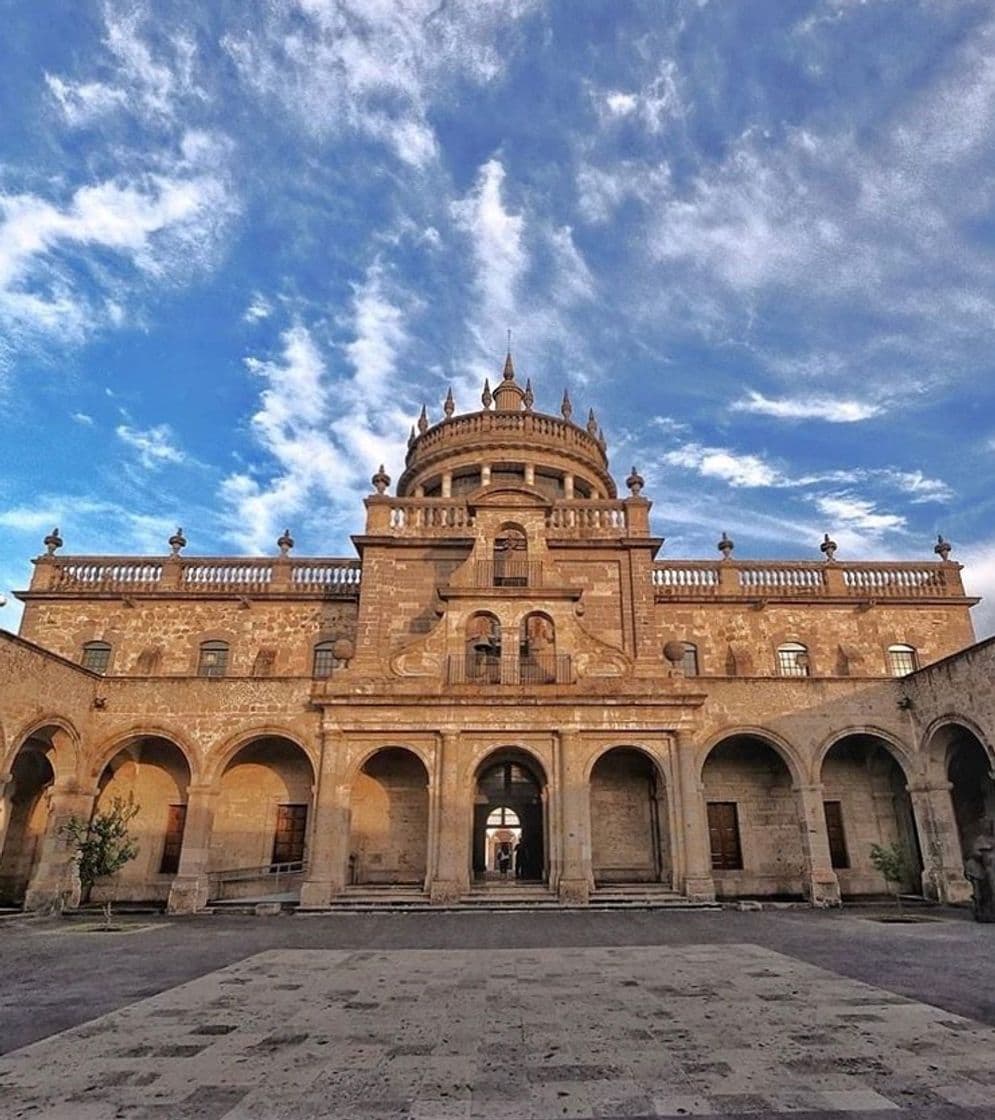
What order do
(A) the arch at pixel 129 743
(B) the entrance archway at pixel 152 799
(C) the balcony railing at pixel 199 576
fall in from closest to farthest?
1. (A) the arch at pixel 129 743
2. (B) the entrance archway at pixel 152 799
3. (C) the balcony railing at pixel 199 576

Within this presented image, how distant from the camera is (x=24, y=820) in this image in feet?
74.4

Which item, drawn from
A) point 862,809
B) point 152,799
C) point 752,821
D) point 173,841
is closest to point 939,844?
point 862,809

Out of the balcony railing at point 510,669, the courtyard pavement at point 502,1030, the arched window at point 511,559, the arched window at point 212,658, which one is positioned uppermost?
the arched window at point 511,559

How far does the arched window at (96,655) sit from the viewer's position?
26.0 metres

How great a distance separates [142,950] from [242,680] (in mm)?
10029

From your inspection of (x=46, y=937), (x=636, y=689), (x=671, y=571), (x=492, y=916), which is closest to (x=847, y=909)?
(x=636, y=689)

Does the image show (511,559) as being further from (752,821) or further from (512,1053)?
(512,1053)

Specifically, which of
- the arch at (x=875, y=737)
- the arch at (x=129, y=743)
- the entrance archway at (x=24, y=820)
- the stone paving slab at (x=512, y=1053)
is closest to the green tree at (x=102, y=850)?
the arch at (x=129, y=743)

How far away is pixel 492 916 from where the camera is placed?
1722 cm

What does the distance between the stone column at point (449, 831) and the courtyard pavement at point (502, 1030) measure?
633 cm

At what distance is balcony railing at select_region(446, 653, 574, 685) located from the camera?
21109 mm

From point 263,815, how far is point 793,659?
19580 mm

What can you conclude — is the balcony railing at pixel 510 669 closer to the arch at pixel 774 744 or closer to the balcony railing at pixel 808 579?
the arch at pixel 774 744

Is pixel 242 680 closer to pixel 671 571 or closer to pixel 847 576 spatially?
pixel 671 571
